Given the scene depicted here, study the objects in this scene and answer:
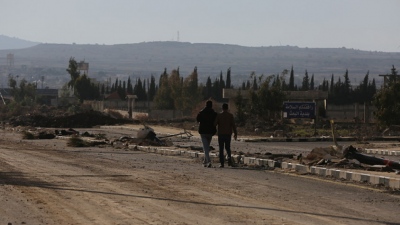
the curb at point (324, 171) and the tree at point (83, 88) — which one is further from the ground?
the curb at point (324, 171)

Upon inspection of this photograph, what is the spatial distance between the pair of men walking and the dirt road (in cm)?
80

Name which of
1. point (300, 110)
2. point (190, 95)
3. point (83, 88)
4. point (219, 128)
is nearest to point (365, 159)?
point (219, 128)

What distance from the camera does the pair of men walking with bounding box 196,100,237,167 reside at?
23969mm

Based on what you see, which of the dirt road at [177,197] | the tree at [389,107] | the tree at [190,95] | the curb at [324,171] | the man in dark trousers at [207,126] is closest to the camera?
the dirt road at [177,197]

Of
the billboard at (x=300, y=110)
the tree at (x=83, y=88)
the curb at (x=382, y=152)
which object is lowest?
the tree at (x=83, y=88)

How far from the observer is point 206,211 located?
43.4 feet

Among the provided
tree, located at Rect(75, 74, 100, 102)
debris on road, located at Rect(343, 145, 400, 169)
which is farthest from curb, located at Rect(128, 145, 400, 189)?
tree, located at Rect(75, 74, 100, 102)

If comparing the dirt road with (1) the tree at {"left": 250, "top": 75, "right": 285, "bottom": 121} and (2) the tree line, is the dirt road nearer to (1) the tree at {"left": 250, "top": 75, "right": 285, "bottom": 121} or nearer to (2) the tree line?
(2) the tree line

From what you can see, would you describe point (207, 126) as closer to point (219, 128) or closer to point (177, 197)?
point (219, 128)

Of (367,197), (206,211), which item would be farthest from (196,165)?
(206,211)

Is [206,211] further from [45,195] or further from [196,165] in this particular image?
[196,165]

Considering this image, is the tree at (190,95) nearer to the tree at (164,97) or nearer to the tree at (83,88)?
the tree at (164,97)

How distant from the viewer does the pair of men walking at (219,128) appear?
24.0 m

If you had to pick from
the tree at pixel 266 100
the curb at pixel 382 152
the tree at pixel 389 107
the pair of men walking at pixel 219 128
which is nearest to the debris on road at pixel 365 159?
the pair of men walking at pixel 219 128
